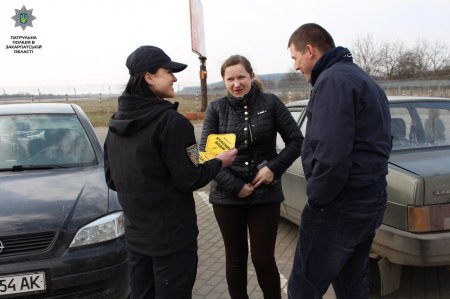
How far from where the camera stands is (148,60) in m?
2.02

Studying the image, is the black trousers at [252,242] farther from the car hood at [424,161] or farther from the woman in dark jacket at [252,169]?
the car hood at [424,161]

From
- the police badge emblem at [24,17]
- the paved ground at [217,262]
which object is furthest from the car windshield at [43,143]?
the police badge emblem at [24,17]

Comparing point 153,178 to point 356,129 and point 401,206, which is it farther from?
point 401,206

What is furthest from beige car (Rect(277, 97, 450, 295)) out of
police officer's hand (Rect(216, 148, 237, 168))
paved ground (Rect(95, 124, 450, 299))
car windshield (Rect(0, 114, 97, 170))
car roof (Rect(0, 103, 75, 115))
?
car roof (Rect(0, 103, 75, 115))

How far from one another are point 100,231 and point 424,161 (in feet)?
8.09

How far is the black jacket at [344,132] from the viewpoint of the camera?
193 centimetres

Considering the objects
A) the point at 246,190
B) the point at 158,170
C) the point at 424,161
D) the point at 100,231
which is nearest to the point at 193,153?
the point at 158,170

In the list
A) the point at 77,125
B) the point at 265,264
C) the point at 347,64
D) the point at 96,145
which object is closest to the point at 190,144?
the point at 347,64

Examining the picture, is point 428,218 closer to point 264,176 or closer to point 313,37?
point 264,176

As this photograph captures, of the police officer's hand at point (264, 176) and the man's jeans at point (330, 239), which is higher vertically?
the police officer's hand at point (264, 176)

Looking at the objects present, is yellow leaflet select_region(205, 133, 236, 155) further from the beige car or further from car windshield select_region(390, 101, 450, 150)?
car windshield select_region(390, 101, 450, 150)

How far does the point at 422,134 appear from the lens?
3973 mm

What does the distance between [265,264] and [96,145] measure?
223cm

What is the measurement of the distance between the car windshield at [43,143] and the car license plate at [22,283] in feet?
4.43
